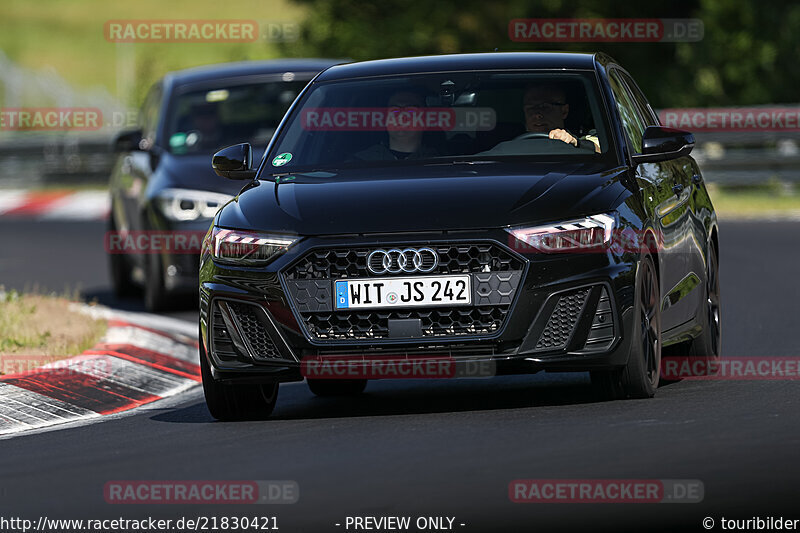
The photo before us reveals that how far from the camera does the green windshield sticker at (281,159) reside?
374 inches

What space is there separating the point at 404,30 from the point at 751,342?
4051 centimetres

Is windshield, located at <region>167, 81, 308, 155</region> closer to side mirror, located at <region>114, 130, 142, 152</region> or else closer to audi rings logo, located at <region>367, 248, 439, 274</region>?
side mirror, located at <region>114, 130, 142, 152</region>

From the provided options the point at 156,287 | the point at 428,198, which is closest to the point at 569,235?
the point at 428,198

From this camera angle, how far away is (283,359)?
844cm

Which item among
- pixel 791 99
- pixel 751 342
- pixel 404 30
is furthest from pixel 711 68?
pixel 751 342

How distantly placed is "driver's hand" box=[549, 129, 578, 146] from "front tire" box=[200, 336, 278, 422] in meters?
1.82

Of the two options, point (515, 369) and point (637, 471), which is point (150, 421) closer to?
point (515, 369)

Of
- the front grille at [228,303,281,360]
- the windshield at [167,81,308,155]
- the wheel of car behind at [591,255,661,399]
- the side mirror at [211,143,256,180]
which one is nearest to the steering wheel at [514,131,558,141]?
the wheel of car behind at [591,255,661,399]

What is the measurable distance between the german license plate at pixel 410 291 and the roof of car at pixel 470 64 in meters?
1.86

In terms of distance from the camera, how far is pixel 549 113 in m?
9.46

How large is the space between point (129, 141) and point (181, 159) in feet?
2.12

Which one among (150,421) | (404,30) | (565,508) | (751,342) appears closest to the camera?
(565,508)

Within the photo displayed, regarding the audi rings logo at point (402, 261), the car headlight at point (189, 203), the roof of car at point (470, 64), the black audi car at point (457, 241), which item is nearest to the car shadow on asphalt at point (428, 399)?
the black audi car at point (457, 241)

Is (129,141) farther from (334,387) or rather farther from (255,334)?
(255,334)
